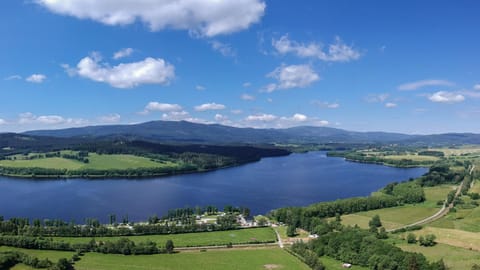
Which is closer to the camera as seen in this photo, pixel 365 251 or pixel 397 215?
pixel 365 251

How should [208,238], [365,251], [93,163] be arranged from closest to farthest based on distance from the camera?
[365,251]
[208,238]
[93,163]

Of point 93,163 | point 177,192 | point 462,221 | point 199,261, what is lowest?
point 199,261

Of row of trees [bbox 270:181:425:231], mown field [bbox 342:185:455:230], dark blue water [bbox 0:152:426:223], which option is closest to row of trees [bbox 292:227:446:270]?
row of trees [bbox 270:181:425:231]

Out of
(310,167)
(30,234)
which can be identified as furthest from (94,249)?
(310,167)

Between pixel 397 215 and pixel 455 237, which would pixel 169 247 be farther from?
pixel 397 215

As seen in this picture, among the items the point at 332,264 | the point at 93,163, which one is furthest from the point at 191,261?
the point at 93,163
